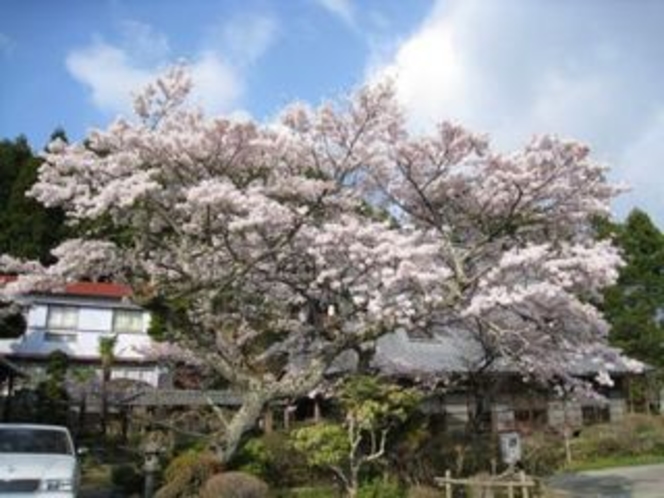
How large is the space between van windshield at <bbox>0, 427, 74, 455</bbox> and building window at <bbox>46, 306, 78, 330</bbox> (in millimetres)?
27626

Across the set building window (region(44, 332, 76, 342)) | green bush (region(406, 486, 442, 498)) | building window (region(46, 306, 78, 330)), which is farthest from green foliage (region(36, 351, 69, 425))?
green bush (region(406, 486, 442, 498))

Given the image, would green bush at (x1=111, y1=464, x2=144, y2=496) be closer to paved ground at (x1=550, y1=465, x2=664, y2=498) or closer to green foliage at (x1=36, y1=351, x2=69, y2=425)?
paved ground at (x1=550, y1=465, x2=664, y2=498)

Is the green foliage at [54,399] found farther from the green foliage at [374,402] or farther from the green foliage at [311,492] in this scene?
the green foliage at [374,402]

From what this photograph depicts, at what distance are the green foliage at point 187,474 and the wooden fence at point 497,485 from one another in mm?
4298

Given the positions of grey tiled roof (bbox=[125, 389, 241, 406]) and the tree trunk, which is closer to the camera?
the tree trunk

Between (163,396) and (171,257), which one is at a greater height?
(171,257)

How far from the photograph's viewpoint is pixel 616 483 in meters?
19.1

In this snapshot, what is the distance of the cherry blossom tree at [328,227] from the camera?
1538 cm

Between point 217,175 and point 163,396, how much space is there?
11380mm

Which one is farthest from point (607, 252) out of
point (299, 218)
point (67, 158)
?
point (67, 158)

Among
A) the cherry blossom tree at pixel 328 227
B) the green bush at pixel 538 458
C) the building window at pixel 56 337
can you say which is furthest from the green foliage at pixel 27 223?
the green bush at pixel 538 458

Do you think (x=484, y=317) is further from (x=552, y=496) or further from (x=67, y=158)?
(x=67, y=158)

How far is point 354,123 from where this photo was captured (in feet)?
52.8

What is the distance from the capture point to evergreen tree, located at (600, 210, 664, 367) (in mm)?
35281
